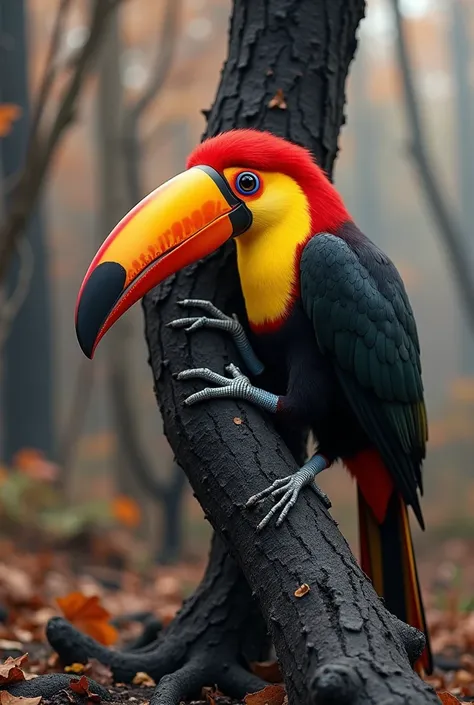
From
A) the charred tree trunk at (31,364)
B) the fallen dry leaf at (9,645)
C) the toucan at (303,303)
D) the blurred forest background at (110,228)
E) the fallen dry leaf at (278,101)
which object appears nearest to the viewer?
the toucan at (303,303)

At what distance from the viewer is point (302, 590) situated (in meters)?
1.84

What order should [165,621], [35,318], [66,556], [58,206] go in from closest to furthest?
[165,621] → [66,556] → [35,318] → [58,206]

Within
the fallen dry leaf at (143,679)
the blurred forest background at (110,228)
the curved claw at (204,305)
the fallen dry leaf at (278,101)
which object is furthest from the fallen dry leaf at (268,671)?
the blurred forest background at (110,228)

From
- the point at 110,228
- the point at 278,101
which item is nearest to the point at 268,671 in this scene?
the point at 278,101

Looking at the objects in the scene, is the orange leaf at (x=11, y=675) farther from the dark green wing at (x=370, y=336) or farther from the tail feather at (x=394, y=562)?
the dark green wing at (x=370, y=336)

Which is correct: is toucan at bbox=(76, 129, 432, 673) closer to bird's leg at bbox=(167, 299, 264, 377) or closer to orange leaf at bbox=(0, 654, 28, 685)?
bird's leg at bbox=(167, 299, 264, 377)

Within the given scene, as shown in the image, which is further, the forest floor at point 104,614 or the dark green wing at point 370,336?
the forest floor at point 104,614

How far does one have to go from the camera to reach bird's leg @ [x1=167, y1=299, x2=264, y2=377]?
2.35 m

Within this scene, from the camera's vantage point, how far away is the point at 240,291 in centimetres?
254

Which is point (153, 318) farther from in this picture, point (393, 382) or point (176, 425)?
point (393, 382)

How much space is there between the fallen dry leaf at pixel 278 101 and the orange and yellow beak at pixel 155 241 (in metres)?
0.56

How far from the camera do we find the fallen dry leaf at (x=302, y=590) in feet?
6.02

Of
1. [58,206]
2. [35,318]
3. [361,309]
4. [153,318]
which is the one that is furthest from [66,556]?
[58,206]

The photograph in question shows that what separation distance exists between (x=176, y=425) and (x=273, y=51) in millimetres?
1295
